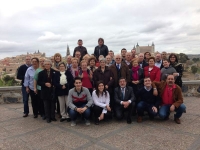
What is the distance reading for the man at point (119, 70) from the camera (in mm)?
4750

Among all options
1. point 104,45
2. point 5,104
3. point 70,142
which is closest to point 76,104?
point 70,142

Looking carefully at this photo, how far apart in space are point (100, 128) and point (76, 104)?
2.89 ft

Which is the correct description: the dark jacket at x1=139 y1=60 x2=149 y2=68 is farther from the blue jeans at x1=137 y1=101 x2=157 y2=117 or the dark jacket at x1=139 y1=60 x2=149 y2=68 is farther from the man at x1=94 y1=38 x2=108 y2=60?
the man at x1=94 y1=38 x2=108 y2=60

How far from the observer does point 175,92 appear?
14.2 ft

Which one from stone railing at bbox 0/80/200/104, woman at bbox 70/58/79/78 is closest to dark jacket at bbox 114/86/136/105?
woman at bbox 70/58/79/78

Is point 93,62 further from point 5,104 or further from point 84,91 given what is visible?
point 5,104

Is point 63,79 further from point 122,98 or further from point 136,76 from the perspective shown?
point 136,76

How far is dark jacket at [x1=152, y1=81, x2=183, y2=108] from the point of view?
4227 millimetres

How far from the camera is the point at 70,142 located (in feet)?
11.0

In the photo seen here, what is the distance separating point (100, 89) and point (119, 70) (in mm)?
845

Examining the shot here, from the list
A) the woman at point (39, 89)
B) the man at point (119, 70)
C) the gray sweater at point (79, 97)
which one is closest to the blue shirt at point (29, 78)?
the woman at point (39, 89)

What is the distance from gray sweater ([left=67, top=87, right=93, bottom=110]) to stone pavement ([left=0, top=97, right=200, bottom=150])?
55 cm

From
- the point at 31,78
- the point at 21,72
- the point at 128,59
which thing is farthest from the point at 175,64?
the point at 21,72

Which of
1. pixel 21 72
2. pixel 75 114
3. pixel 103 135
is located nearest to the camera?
pixel 103 135
